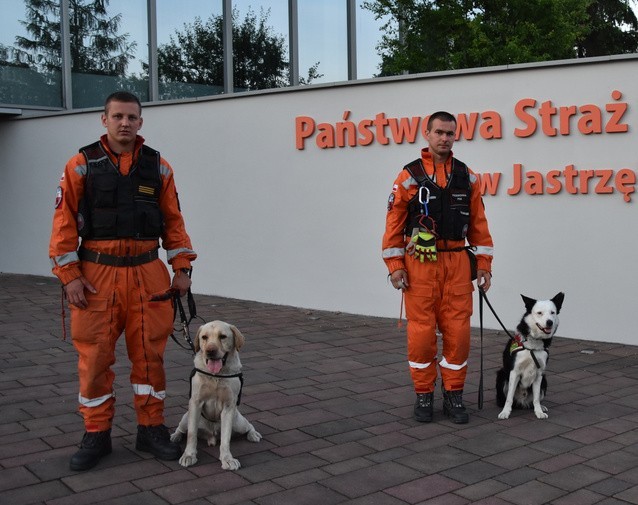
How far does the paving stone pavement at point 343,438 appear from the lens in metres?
4.24

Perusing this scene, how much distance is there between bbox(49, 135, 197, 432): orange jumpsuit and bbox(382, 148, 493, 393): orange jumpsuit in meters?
1.54

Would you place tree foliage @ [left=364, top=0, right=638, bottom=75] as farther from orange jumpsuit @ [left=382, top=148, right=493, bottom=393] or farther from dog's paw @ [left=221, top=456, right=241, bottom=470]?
dog's paw @ [left=221, top=456, right=241, bottom=470]

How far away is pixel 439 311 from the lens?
5.54 meters

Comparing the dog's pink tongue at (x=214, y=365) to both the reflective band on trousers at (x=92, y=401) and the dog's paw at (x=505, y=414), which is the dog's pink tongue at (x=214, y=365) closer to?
the reflective band on trousers at (x=92, y=401)

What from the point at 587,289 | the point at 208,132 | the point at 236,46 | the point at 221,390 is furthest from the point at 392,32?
the point at 221,390

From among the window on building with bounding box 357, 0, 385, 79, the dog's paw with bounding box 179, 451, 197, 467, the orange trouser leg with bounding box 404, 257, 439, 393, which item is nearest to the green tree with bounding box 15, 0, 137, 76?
the window on building with bounding box 357, 0, 385, 79

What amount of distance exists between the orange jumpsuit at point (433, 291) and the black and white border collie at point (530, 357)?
0.35 metres

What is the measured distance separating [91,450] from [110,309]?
795 millimetres

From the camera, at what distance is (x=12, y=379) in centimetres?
675

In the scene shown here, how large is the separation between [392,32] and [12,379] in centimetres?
1287

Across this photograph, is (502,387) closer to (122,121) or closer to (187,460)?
(187,460)

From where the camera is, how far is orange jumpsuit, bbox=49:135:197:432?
4.55 meters

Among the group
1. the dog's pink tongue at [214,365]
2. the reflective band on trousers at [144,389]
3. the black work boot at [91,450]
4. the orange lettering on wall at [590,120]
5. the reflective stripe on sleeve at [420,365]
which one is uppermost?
the orange lettering on wall at [590,120]

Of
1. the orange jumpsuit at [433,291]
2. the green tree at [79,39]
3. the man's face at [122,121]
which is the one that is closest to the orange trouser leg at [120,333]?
the man's face at [122,121]
